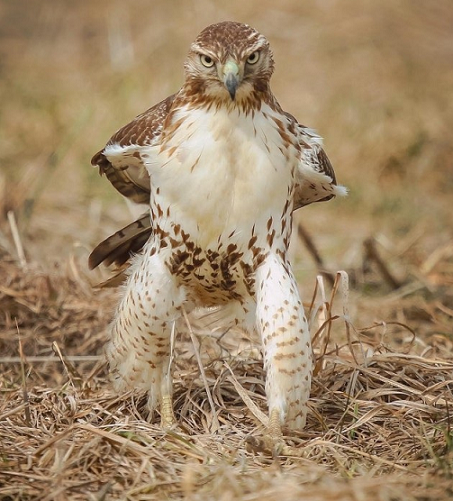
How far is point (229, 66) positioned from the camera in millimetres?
3994

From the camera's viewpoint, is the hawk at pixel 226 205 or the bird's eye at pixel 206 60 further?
the hawk at pixel 226 205

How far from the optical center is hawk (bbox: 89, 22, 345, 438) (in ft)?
13.8

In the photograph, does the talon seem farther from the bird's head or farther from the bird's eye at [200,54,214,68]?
the bird's eye at [200,54,214,68]

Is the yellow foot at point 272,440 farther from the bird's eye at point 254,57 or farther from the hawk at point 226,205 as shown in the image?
the bird's eye at point 254,57

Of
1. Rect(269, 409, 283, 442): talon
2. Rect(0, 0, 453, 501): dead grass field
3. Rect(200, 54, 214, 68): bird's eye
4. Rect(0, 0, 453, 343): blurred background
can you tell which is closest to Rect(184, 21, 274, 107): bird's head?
Rect(200, 54, 214, 68): bird's eye

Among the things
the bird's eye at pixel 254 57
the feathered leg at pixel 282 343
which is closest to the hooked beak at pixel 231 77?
the bird's eye at pixel 254 57

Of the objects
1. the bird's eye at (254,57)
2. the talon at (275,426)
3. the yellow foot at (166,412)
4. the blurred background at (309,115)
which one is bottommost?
the blurred background at (309,115)

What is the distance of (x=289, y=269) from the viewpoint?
4.46 metres

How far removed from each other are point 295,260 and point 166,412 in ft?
11.0

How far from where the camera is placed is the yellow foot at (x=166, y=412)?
462 cm

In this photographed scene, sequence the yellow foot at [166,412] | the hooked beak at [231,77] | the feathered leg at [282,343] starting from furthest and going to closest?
the yellow foot at [166,412]
the feathered leg at [282,343]
the hooked beak at [231,77]

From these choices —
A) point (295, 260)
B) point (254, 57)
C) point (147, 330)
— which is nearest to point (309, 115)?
point (295, 260)

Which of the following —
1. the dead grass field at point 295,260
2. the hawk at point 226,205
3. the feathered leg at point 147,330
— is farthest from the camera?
A: the feathered leg at point 147,330

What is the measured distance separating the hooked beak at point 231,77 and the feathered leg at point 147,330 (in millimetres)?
919
